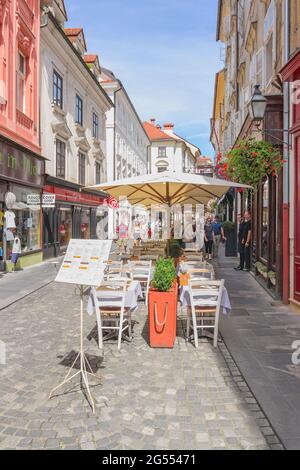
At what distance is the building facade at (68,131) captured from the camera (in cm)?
1780

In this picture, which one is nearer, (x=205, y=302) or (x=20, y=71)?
(x=205, y=302)

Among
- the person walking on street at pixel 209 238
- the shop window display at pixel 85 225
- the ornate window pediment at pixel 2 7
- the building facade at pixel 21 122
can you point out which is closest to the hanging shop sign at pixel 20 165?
the building facade at pixel 21 122

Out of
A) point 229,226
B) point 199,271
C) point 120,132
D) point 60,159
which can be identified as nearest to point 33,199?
point 60,159

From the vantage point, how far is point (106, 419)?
12.0 ft

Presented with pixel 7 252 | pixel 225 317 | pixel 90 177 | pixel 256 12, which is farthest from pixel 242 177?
pixel 90 177

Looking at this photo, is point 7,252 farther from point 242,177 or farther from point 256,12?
point 256,12

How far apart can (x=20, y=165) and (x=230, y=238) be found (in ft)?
31.3

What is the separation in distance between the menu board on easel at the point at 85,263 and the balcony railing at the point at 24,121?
11.7m

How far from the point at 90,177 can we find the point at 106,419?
22800 millimetres

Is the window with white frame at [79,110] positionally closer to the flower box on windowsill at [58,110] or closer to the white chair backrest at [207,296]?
the flower box on windowsill at [58,110]

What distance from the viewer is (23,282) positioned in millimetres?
11672

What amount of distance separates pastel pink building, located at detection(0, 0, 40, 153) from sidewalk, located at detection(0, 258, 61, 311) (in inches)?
183

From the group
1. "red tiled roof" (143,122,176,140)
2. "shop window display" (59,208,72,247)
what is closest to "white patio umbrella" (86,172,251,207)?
"shop window display" (59,208,72,247)

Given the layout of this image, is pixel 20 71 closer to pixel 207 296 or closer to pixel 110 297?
pixel 110 297
